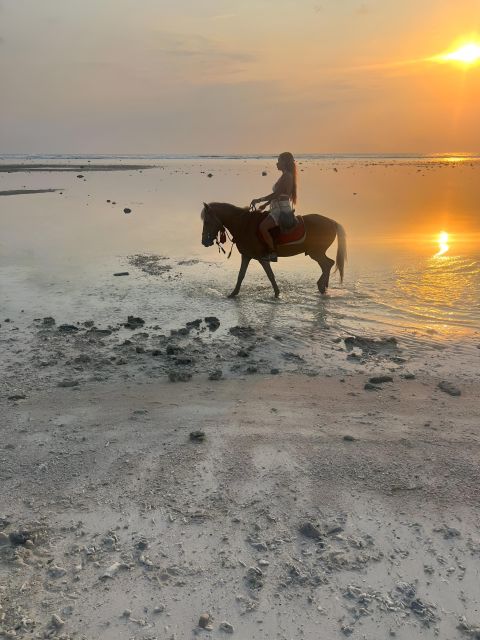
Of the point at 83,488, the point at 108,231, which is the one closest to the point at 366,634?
the point at 83,488

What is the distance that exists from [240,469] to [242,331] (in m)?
3.99

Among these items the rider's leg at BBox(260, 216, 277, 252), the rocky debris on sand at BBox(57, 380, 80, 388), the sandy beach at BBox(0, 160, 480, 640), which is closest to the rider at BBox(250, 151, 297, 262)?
the rider's leg at BBox(260, 216, 277, 252)

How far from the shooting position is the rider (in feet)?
33.9

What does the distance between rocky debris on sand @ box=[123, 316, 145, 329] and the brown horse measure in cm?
234

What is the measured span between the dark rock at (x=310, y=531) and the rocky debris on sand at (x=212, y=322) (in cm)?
503

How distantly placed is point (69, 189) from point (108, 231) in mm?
18117

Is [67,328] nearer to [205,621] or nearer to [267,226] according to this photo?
[267,226]

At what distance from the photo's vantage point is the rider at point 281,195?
10344 mm

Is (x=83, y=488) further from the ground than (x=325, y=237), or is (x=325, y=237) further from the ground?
(x=325, y=237)

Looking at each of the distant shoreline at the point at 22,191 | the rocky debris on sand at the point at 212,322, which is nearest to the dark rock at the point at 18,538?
the rocky debris on sand at the point at 212,322

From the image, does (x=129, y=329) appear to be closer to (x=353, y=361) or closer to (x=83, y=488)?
(x=353, y=361)

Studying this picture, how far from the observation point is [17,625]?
3045mm

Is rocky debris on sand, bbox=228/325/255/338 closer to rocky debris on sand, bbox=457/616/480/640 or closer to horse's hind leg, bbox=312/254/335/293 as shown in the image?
horse's hind leg, bbox=312/254/335/293

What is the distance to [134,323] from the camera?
8773 mm
